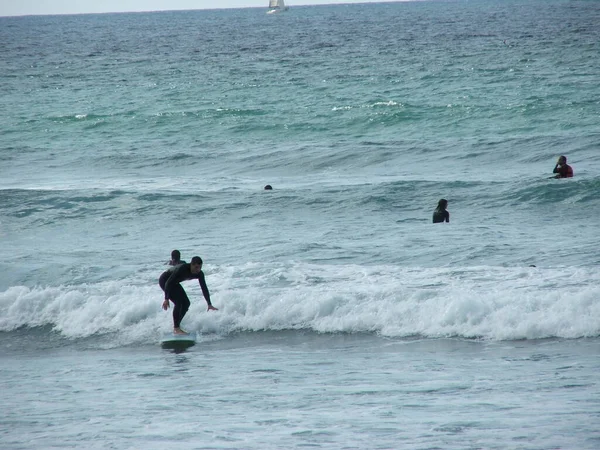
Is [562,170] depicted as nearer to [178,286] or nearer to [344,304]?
[344,304]

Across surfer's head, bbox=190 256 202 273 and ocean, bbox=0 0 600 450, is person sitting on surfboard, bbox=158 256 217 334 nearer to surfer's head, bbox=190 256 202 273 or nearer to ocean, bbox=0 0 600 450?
surfer's head, bbox=190 256 202 273

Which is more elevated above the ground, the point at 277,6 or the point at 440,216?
the point at 277,6

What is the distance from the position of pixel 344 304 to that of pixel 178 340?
2.43 m

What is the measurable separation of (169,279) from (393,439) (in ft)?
18.0

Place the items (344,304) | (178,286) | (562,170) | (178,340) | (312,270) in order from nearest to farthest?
(178,340) < (178,286) < (344,304) < (312,270) < (562,170)

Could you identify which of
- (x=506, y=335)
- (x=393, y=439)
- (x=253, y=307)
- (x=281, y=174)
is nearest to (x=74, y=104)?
(x=281, y=174)

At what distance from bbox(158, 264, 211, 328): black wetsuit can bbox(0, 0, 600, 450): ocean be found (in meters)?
0.48

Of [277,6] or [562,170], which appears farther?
[277,6]

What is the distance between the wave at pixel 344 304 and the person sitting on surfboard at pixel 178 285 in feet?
1.47

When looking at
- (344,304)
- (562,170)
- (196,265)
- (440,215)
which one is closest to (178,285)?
(196,265)

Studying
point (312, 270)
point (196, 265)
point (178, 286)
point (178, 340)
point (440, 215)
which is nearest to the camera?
point (196, 265)

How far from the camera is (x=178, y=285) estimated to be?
1215 cm

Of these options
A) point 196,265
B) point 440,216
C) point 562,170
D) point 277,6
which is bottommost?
point 196,265

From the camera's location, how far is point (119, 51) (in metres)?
79.4
